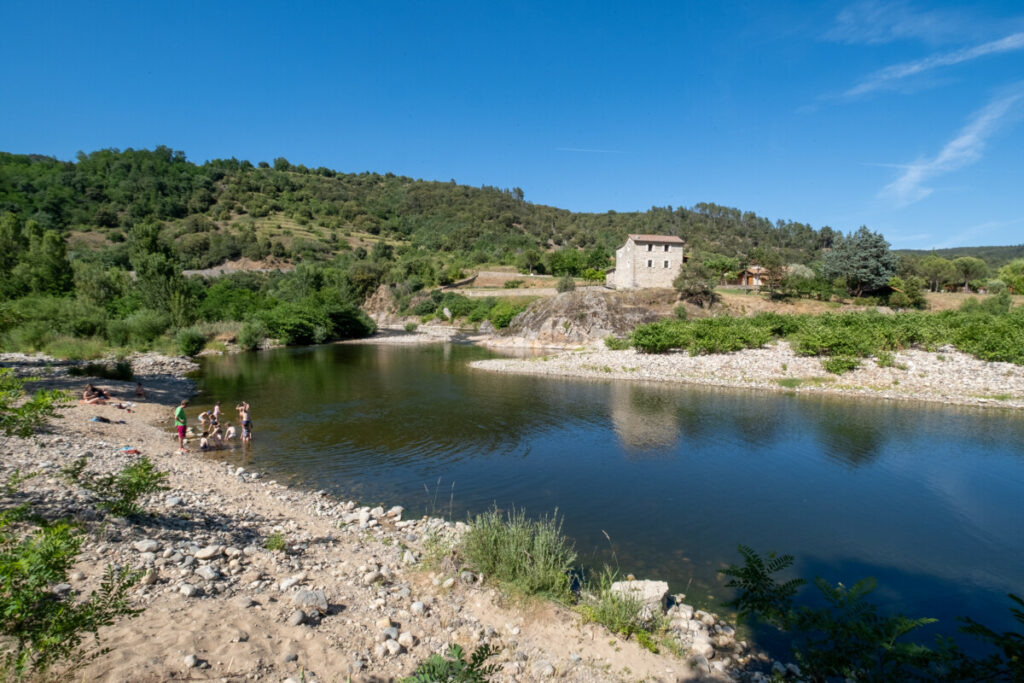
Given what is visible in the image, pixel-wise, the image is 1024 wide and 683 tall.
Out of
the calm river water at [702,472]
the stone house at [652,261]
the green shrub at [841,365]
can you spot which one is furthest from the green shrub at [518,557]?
the stone house at [652,261]

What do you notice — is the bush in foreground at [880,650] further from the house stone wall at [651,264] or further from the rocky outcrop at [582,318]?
the house stone wall at [651,264]

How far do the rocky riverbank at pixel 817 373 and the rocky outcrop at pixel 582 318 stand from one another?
13658 millimetres

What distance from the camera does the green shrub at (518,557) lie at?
8.09m

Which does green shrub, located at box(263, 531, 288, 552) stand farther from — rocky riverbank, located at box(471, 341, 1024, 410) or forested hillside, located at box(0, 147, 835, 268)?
forested hillside, located at box(0, 147, 835, 268)

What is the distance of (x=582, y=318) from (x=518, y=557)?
47.9 m

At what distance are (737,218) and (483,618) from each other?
185791 millimetres

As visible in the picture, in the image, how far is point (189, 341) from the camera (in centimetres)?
4406

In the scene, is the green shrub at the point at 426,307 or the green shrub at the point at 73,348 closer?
the green shrub at the point at 73,348

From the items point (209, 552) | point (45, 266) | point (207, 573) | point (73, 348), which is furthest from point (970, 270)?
point (45, 266)

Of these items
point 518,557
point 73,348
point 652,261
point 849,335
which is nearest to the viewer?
point 518,557

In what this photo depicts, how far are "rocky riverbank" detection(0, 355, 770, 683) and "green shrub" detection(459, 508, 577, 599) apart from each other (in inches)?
13.7

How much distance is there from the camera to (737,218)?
557 ft

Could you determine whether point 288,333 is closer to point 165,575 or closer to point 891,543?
point 165,575

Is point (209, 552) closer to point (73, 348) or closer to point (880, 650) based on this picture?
point (880, 650)
